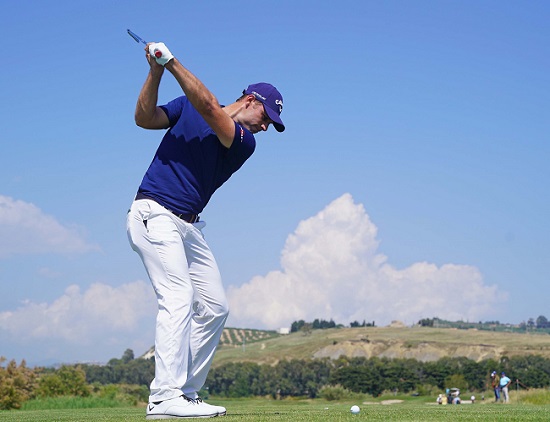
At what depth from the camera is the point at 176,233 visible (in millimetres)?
7277

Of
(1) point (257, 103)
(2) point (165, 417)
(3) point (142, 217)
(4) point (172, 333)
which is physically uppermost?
(1) point (257, 103)

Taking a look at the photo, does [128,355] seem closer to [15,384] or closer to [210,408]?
[15,384]

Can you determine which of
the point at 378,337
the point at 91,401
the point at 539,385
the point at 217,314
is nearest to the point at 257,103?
the point at 217,314

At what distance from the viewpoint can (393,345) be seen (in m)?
116

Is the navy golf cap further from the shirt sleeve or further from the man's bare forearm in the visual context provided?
the man's bare forearm

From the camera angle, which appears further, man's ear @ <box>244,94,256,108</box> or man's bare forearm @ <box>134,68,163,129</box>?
man's ear @ <box>244,94,256,108</box>

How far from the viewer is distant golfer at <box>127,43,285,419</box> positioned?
699 centimetres

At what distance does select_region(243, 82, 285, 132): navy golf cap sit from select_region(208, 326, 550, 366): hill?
318 ft

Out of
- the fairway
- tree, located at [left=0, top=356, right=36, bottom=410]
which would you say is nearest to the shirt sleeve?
the fairway

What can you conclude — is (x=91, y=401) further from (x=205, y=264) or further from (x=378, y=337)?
(x=378, y=337)

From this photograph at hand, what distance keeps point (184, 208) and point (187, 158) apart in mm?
464

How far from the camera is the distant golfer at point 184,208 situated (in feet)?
22.9

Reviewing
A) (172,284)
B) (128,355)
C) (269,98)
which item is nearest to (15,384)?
(172,284)

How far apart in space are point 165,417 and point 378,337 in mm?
119995
